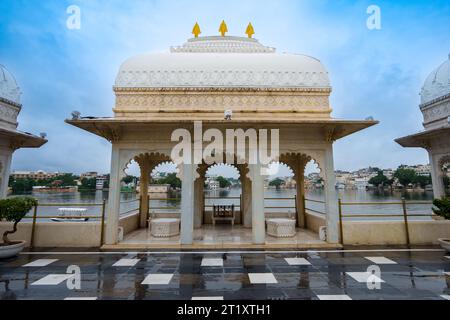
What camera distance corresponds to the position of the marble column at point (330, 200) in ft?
24.2

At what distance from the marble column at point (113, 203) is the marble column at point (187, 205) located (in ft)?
6.44

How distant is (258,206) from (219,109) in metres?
3.29

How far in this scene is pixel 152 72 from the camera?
26.4 feet

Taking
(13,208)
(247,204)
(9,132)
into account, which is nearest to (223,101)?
(247,204)

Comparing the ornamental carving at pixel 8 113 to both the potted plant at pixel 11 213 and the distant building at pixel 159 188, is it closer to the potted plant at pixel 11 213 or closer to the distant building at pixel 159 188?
the potted plant at pixel 11 213

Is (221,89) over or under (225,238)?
over

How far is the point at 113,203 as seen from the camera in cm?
731

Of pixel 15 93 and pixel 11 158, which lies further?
pixel 15 93

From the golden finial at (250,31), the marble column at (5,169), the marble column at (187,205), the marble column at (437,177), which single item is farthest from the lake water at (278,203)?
the golden finial at (250,31)

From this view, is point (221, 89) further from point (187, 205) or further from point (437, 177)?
point (437, 177)

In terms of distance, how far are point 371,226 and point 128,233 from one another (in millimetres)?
8205
